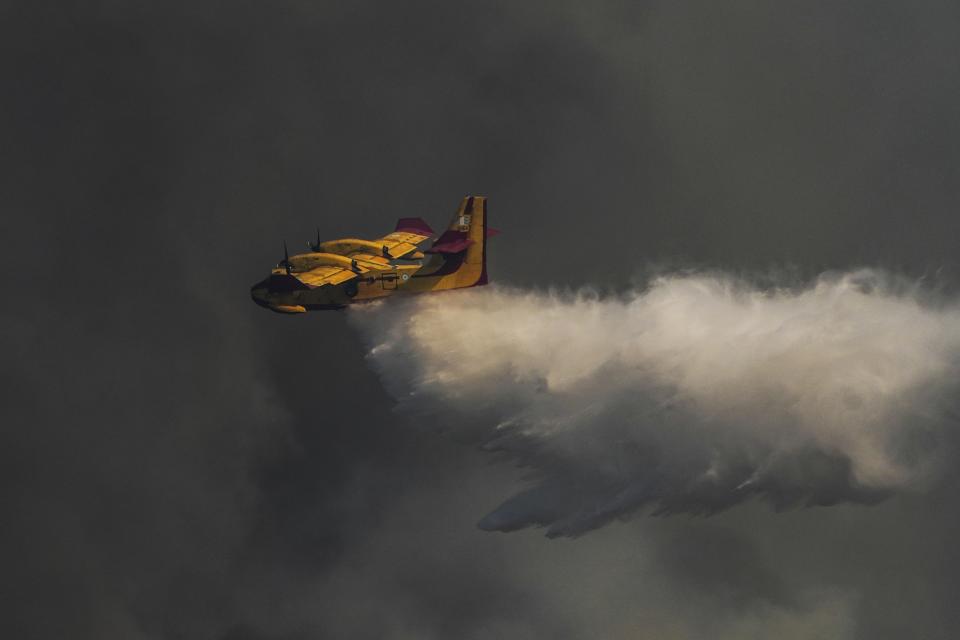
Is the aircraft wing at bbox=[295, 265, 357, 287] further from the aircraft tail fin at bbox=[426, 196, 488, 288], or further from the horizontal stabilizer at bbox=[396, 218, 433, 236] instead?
the horizontal stabilizer at bbox=[396, 218, 433, 236]

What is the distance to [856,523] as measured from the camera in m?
153

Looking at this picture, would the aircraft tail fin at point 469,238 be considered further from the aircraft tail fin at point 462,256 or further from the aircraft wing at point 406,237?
the aircraft wing at point 406,237

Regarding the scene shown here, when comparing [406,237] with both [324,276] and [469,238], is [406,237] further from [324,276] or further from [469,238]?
[324,276]

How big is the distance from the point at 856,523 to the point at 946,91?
45879mm

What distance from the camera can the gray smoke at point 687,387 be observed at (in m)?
71.6

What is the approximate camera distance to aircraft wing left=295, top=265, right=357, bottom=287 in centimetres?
7331

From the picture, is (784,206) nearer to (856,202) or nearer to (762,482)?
(856,202)

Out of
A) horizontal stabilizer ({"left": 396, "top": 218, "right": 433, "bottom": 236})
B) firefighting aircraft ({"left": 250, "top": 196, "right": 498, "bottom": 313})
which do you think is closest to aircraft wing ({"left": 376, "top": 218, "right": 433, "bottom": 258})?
horizontal stabilizer ({"left": 396, "top": 218, "right": 433, "bottom": 236})

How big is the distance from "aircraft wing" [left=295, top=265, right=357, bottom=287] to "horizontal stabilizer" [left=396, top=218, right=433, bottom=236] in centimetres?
884

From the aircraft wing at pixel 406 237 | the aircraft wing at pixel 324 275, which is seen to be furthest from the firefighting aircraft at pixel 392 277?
the aircraft wing at pixel 406 237

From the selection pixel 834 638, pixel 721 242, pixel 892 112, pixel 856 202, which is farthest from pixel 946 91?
pixel 834 638

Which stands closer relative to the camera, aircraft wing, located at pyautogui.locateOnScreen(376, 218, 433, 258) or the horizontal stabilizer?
aircraft wing, located at pyautogui.locateOnScreen(376, 218, 433, 258)

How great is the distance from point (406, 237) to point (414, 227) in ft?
4.59

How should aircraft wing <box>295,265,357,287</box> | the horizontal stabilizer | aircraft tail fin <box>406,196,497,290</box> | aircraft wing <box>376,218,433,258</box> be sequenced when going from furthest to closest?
the horizontal stabilizer
aircraft wing <box>376,218,433,258</box>
aircraft tail fin <box>406,196,497,290</box>
aircraft wing <box>295,265,357,287</box>
